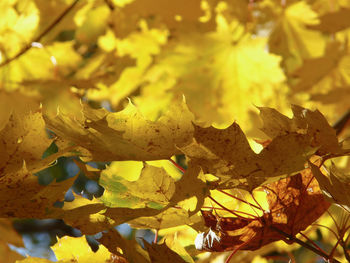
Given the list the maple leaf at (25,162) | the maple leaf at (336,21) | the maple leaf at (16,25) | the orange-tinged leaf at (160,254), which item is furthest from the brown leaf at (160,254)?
the maple leaf at (16,25)

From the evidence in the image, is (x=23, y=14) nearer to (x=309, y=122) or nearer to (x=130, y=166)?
(x=130, y=166)

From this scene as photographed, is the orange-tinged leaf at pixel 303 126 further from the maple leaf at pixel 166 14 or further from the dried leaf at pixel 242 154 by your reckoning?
the maple leaf at pixel 166 14

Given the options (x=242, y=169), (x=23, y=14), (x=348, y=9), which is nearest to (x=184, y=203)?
(x=242, y=169)

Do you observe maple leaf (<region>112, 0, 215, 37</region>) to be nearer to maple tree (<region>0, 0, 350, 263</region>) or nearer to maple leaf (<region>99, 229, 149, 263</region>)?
maple tree (<region>0, 0, 350, 263</region>)

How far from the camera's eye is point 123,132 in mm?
523

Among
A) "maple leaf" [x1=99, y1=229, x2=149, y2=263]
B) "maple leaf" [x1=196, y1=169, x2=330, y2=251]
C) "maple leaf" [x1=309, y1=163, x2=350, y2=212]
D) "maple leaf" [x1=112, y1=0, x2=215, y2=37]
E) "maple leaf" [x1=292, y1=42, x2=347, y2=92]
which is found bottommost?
"maple leaf" [x1=292, y1=42, x2=347, y2=92]

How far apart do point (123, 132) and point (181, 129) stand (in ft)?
0.19

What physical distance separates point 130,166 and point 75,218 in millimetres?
149

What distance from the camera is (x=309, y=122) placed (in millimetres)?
502

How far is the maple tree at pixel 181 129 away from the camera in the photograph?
507 mm

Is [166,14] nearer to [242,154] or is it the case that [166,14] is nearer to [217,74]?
[217,74]

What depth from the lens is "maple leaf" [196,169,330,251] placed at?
0.56 m

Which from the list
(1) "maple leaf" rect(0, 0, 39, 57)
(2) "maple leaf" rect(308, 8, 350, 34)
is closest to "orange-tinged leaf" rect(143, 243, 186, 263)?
(2) "maple leaf" rect(308, 8, 350, 34)

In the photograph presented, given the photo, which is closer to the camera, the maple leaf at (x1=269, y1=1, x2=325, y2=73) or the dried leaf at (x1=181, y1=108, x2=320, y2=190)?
the dried leaf at (x1=181, y1=108, x2=320, y2=190)
